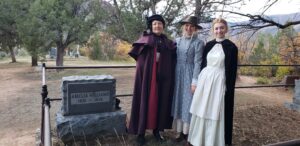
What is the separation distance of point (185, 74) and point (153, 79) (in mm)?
390

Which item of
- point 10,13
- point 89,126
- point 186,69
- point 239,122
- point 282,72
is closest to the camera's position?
point 186,69

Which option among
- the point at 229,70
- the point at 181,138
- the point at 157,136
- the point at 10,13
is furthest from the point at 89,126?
the point at 10,13

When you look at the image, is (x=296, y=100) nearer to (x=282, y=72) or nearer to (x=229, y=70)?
(x=229, y=70)

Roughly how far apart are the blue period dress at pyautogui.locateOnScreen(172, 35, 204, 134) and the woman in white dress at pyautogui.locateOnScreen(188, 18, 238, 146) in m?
0.17

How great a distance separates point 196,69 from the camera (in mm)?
3447

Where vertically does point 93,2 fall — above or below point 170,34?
above

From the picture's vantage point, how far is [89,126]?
382cm

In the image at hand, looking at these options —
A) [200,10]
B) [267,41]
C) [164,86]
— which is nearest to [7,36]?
[200,10]

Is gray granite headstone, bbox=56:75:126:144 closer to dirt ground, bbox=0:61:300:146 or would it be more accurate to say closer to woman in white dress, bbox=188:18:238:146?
dirt ground, bbox=0:61:300:146

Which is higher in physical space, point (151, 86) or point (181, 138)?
point (151, 86)

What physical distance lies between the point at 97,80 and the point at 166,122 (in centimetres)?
107

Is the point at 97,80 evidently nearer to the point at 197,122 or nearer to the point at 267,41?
the point at 197,122

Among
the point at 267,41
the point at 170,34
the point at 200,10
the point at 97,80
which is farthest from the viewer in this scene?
the point at 267,41

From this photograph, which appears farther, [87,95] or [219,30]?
[87,95]
